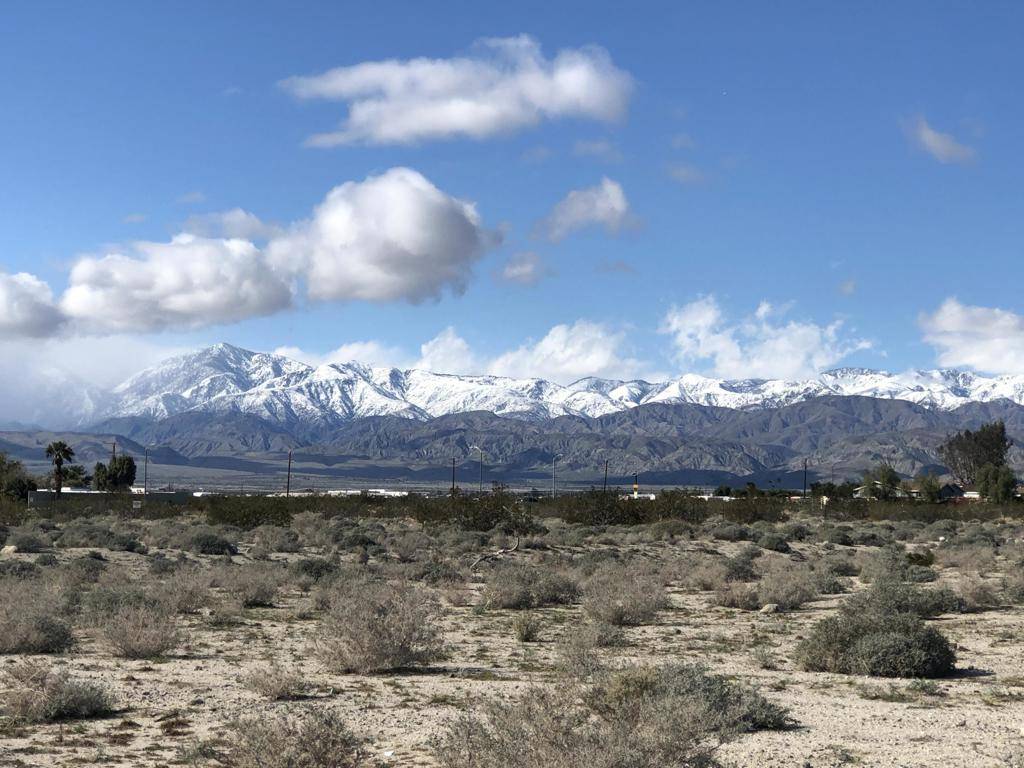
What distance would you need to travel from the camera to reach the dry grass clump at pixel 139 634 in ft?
55.1

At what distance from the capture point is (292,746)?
8.58 metres

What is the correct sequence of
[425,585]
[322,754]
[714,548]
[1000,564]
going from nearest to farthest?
[322,754] → [425,585] → [1000,564] → [714,548]

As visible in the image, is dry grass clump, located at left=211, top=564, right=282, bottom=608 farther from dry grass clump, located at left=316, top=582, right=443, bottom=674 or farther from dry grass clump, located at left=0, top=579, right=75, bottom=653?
dry grass clump, located at left=316, top=582, right=443, bottom=674

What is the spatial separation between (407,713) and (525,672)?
146 inches

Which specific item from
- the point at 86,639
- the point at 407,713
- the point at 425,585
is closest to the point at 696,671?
the point at 407,713

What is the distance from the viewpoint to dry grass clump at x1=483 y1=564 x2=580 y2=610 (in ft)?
82.8

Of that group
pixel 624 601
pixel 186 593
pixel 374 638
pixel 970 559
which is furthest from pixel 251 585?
pixel 970 559

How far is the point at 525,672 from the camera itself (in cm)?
1648

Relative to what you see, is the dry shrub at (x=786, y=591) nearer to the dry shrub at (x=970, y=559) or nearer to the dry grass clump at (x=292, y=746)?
the dry shrub at (x=970, y=559)

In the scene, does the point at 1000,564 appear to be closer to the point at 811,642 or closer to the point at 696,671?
the point at 811,642

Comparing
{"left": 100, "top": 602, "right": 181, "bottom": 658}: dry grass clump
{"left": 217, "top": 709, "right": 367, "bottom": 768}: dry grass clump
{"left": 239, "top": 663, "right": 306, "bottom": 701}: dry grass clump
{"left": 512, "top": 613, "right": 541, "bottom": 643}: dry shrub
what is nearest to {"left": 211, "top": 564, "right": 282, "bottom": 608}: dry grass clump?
{"left": 100, "top": 602, "right": 181, "bottom": 658}: dry grass clump

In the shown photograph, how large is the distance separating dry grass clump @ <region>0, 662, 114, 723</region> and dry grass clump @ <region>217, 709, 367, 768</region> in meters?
4.29

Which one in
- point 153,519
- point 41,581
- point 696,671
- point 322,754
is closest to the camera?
point 322,754

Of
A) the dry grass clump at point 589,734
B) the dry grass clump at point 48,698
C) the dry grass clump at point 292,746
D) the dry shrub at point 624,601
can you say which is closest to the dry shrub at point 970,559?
the dry shrub at point 624,601
